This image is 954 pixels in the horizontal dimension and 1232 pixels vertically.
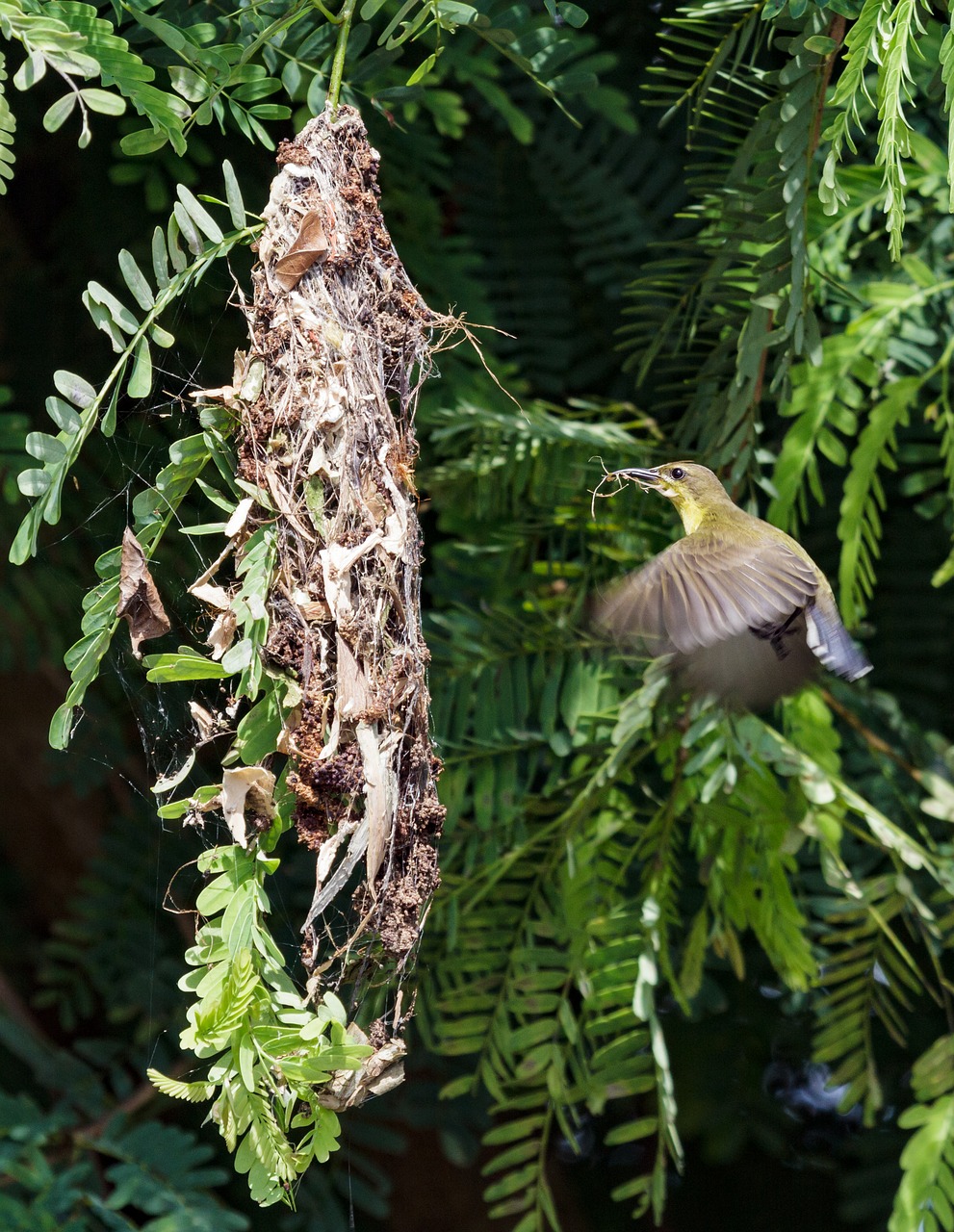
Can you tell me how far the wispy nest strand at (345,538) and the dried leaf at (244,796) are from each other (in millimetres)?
48

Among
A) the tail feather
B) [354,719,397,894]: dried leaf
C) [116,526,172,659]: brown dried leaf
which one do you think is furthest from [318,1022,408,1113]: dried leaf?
the tail feather

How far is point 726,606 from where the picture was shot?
71.2 inches

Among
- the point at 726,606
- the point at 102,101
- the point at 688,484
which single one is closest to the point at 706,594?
the point at 726,606

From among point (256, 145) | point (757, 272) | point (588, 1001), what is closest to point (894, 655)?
point (588, 1001)

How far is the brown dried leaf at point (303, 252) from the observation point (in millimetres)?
1462

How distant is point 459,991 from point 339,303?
128 centimetres

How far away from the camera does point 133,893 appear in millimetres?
2900

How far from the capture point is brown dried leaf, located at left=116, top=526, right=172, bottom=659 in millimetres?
Result: 1310

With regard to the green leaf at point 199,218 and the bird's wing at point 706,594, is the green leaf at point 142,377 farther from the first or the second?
the bird's wing at point 706,594

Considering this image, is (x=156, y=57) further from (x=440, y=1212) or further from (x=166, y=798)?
(x=440, y=1212)

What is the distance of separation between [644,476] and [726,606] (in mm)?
388

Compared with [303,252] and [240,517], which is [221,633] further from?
[303,252]

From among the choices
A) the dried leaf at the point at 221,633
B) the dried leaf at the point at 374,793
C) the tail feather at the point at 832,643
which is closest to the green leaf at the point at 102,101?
the dried leaf at the point at 221,633

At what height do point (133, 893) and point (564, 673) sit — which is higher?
point (564, 673)
